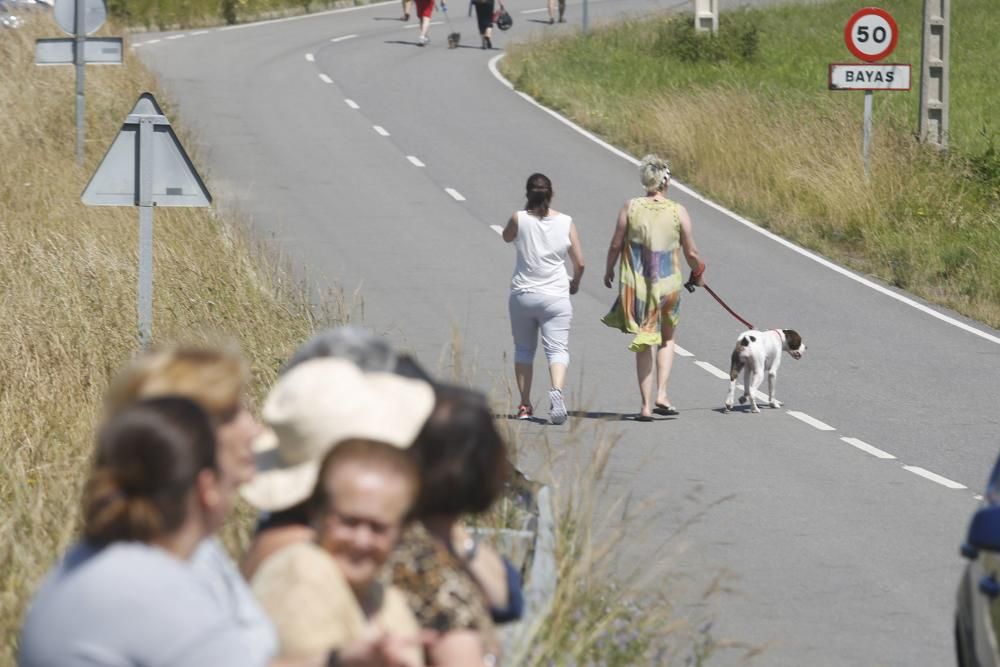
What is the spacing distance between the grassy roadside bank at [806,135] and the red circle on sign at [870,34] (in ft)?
5.18

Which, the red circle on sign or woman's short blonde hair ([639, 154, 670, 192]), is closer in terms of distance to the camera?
woman's short blonde hair ([639, 154, 670, 192])

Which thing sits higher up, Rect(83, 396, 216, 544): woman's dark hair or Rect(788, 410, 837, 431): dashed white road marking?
Rect(83, 396, 216, 544): woman's dark hair

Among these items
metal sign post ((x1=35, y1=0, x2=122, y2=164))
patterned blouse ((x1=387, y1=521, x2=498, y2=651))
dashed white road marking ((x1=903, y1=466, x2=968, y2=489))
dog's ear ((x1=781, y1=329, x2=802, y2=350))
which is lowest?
dashed white road marking ((x1=903, y1=466, x2=968, y2=489))

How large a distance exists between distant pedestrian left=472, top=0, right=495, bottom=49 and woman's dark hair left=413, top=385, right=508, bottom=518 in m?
Result: 38.5

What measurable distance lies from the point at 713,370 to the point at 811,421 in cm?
209

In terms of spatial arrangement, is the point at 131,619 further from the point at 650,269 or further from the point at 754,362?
the point at 754,362

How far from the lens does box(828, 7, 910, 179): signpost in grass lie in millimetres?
21938

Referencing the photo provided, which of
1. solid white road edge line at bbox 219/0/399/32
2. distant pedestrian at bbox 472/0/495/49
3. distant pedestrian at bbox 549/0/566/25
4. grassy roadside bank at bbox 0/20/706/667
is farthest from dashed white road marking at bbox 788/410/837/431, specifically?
distant pedestrian at bbox 549/0/566/25

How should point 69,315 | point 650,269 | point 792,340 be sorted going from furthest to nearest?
point 792,340
point 650,269
point 69,315

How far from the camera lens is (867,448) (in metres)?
12.8

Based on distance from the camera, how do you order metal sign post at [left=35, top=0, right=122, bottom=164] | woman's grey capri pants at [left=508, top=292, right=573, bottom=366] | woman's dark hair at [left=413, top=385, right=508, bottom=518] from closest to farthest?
woman's dark hair at [left=413, top=385, right=508, bottom=518] < woman's grey capri pants at [left=508, top=292, right=573, bottom=366] < metal sign post at [left=35, top=0, right=122, bottom=164]

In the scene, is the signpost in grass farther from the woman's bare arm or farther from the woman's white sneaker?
the woman's white sneaker

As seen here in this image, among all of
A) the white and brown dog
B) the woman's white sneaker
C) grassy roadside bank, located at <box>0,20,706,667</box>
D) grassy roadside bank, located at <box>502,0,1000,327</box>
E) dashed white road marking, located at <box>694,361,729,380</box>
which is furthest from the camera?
grassy roadside bank, located at <box>502,0,1000,327</box>

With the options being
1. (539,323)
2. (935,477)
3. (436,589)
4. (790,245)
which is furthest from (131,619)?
(790,245)
